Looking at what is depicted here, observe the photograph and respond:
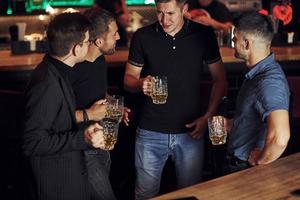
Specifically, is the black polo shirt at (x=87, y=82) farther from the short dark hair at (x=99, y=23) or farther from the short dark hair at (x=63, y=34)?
the short dark hair at (x=63, y=34)

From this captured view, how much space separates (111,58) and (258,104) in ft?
8.71

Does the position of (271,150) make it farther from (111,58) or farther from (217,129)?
(111,58)

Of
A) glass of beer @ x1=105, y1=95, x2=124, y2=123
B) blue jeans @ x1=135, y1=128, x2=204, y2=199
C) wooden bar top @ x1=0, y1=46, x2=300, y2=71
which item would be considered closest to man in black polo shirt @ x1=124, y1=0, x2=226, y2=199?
blue jeans @ x1=135, y1=128, x2=204, y2=199

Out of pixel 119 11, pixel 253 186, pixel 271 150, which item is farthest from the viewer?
pixel 119 11

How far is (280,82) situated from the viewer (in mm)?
2713

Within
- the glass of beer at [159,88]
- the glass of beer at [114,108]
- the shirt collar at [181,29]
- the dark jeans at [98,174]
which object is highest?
the shirt collar at [181,29]

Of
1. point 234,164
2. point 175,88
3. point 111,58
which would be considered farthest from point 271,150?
point 111,58

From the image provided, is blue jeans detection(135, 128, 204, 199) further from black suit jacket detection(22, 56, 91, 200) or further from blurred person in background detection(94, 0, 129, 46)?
blurred person in background detection(94, 0, 129, 46)

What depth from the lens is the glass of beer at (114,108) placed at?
334cm

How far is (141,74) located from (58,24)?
111 cm

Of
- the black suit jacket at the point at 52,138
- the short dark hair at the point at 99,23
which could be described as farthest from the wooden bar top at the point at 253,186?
the short dark hair at the point at 99,23

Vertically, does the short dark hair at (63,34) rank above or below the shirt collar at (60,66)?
above

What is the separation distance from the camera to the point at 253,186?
2508 millimetres

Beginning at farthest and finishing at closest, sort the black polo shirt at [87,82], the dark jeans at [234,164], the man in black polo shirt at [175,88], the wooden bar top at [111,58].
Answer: the wooden bar top at [111,58] < the man in black polo shirt at [175,88] < the black polo shirt at [87,82] < the dark jeans at [234,164]
